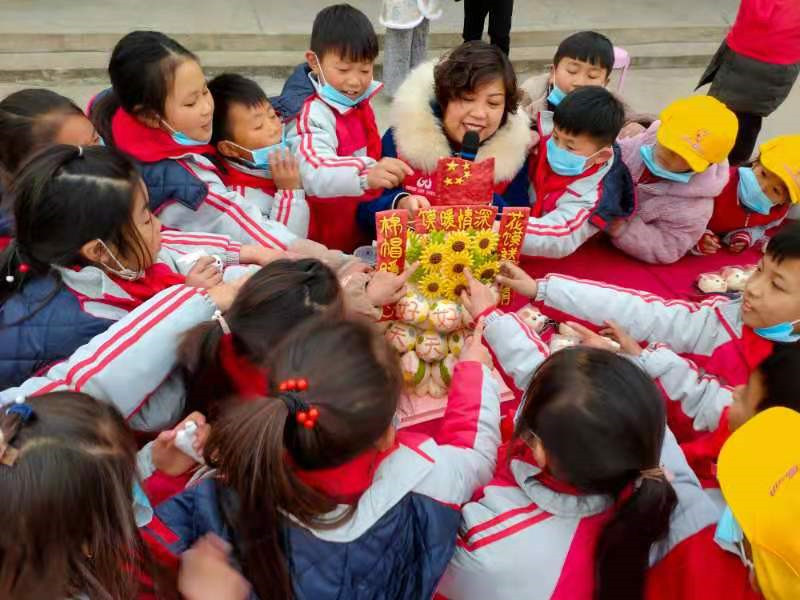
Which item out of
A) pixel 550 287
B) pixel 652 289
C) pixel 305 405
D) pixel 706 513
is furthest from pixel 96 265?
pixel 652 289

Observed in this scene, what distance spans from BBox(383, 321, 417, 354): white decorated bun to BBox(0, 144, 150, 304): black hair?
697 millimetres

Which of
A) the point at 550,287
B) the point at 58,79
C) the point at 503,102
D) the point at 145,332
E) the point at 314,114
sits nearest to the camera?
the point at 145,332

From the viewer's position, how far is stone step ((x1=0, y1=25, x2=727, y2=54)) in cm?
462

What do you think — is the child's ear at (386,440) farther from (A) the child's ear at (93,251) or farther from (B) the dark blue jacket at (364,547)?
(A) the child's ear at (93,251)

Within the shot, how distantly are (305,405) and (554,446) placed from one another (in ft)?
1.45

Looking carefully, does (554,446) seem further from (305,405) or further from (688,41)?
(688,41)

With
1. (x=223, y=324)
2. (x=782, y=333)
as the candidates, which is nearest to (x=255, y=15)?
(x=223, y=324)

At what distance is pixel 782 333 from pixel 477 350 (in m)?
0.78

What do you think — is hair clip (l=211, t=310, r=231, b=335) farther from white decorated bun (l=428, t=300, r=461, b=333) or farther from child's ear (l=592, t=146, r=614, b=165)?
child's ear (l=592, t=146, r=614, b=165)

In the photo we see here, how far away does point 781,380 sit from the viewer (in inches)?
54.1

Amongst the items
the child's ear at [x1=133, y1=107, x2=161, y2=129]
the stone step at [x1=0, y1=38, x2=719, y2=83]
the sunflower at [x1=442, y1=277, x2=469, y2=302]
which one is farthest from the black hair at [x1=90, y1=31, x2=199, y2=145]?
the stone step at [x1=0, y1=38, x2=719, y2=83]

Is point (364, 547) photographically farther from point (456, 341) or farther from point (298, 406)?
point (456, 341)

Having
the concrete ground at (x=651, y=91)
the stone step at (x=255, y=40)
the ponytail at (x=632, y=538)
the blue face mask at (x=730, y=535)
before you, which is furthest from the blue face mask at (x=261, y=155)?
the stone step at (x=255, y=40)

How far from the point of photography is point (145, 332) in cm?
137
